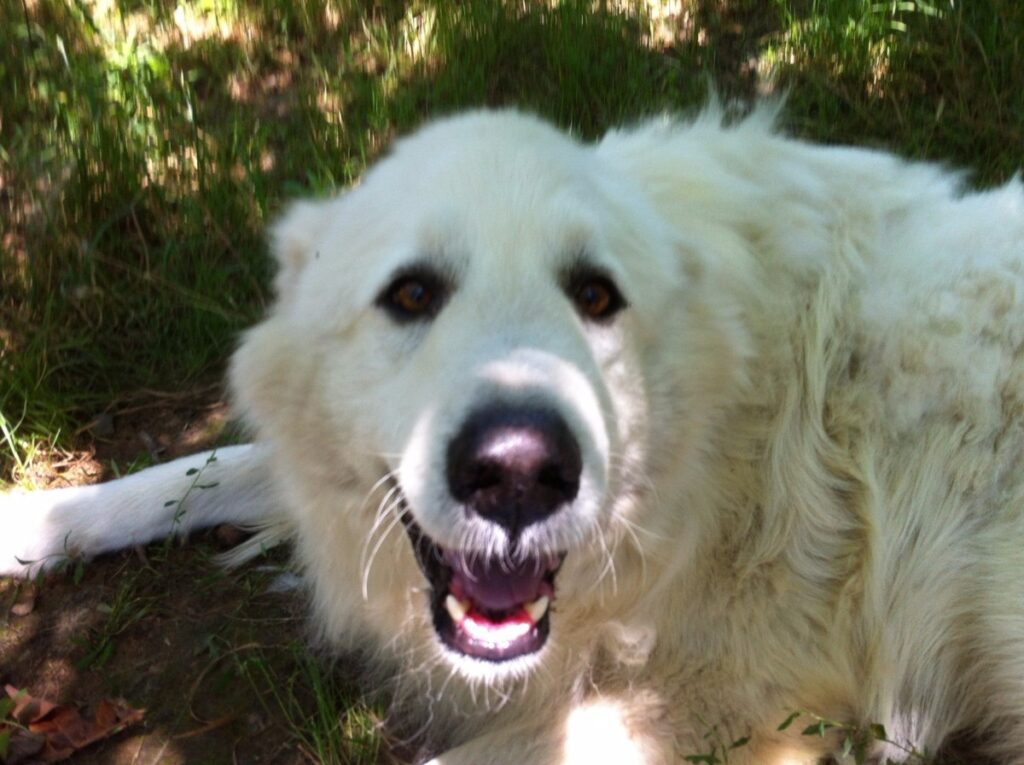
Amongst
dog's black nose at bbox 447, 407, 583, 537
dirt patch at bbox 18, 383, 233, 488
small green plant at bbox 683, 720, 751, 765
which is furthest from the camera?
dirt patch at bbox 18, 383, 233, 488

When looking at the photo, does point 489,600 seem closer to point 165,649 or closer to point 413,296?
point 413,296

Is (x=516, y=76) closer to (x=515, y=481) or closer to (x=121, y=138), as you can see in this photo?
(x=121, y=138)

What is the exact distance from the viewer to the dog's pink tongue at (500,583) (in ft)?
8.13

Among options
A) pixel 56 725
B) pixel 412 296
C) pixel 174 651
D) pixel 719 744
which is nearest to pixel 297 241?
pixel 412 296

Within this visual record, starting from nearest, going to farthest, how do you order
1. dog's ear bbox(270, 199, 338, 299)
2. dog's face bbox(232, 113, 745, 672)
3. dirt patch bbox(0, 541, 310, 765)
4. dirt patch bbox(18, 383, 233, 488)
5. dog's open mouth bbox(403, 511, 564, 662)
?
dog's face bbox(232, 113, 745, 672) → dog's open mouth bbox(403, 511, 564, 662) → dog's ear bbox(270, 199, 338, 299) → dirt patch bbox(0, 541, 310, 765) → dirt patch bbox(18, 383, 233, 488)

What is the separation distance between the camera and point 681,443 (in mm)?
2732

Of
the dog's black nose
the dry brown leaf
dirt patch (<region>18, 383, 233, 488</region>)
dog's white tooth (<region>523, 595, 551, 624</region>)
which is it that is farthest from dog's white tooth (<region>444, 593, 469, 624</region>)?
dirt patch (<region>18, 383, 233, 488</region>)

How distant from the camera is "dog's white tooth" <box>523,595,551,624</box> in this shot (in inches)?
98.5

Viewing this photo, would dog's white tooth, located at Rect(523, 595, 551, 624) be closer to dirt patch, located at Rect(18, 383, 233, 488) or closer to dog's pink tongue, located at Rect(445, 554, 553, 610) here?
dog's pink tongue, located at Rect(445, 554, 553, 610)

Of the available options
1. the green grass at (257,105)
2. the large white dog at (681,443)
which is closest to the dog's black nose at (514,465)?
the large white dog at (681,443)

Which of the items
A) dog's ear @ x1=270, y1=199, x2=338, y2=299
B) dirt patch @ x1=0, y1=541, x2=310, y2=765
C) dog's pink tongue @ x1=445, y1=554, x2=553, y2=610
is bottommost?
dirt patch @ x1=0, y1=541, x2=310, y2=765

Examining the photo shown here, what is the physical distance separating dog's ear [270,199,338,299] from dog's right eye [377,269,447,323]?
0.42m

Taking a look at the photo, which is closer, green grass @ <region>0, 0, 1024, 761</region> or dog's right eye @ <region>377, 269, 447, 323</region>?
dog's right eye @ <region>377, 269, 447, 323</region>

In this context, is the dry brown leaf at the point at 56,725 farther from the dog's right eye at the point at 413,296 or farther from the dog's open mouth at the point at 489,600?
the dog's right eye at the point at 413,296
